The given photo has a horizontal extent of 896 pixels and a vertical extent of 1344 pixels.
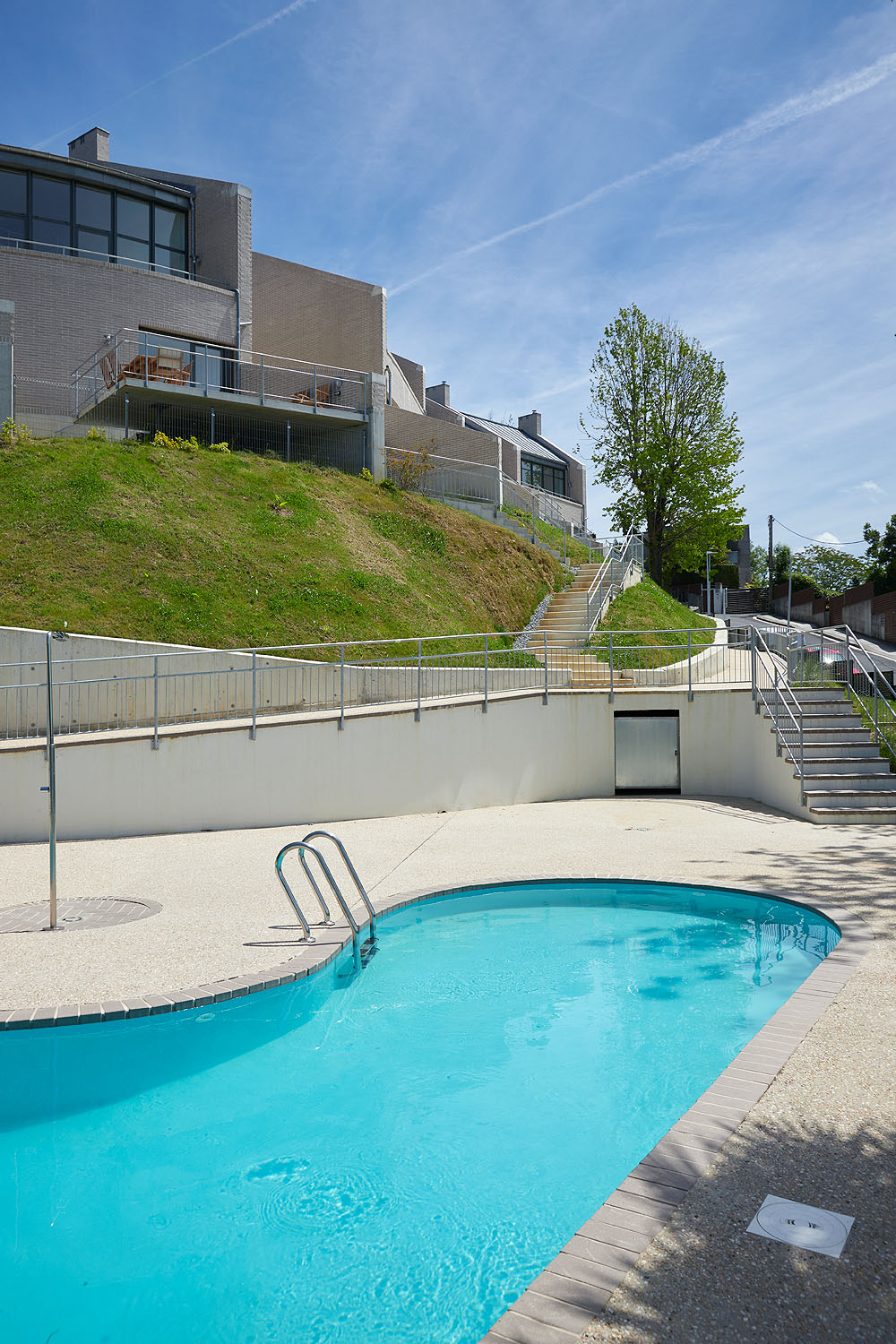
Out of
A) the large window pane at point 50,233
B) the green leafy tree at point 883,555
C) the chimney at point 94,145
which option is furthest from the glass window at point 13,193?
the green leafy tree at point 883,555

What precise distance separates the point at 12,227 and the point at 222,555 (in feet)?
44.7

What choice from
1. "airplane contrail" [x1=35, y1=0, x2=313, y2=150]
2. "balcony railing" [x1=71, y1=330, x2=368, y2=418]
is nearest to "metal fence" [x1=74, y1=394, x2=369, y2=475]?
"balcony railing" [x1=71, y1=330, x2=368, y2=418]

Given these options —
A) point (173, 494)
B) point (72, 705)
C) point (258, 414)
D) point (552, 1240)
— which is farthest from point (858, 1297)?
point (258, 414)

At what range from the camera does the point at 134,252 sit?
1039 inches

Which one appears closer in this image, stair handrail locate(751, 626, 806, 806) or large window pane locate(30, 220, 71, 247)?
stair handrail locate(751, 626, 806, 806)

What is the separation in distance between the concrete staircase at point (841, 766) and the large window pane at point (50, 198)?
23746 millimetres

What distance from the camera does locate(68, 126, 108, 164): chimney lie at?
2817 cm

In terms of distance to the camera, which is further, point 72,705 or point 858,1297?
point 72,705

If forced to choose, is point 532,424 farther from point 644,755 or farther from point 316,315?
point 644,755

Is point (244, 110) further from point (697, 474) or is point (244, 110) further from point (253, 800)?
point (697, 474)

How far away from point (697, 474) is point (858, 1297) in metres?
33.4

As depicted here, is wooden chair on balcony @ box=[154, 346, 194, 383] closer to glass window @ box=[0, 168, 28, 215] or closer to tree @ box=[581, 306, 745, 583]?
glass window @ box=[0, 168, 28, 215]

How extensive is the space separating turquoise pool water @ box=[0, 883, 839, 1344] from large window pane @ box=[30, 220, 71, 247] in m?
24.4

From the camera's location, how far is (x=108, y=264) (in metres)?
24.7
